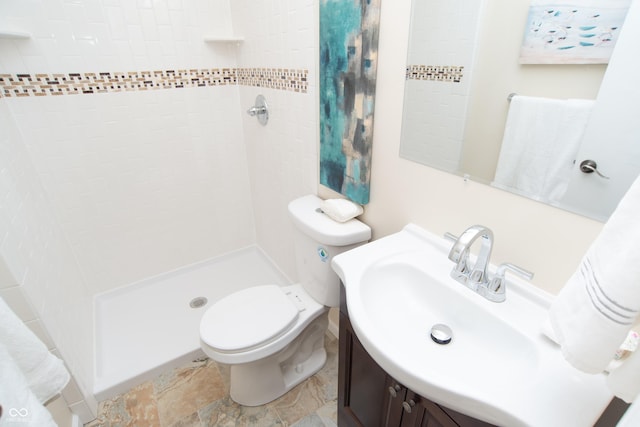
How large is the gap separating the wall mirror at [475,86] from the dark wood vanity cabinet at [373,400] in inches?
20.9

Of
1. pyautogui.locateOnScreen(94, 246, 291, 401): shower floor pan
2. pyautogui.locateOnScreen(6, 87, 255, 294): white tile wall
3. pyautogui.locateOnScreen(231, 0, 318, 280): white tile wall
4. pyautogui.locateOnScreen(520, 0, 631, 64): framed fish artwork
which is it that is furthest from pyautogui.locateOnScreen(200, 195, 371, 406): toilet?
pyautogui.locateOnScreen(6, 87, 255, 294): white tile wall

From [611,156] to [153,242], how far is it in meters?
2.24

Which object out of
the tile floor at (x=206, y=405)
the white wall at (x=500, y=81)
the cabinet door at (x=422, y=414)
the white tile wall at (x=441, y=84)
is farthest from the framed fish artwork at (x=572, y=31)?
the tile floor at (x=206, y=405)

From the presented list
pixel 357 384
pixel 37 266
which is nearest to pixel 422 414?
pixel 357 384

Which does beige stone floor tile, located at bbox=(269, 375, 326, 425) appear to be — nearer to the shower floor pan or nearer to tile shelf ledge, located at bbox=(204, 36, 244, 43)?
the shower floor pan

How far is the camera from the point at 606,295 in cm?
43

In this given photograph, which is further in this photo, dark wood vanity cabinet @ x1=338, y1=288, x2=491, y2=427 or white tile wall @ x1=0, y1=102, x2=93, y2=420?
white tile wall @ x1=0, y1=102, x2=93, y2=420

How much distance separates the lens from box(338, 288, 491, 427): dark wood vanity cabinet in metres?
0.72

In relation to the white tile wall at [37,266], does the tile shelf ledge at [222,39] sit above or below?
above

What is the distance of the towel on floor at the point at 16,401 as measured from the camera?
0.56 m

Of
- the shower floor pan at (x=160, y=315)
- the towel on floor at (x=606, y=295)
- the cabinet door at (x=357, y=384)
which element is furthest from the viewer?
the shower floor pan at (x=160, y=315)

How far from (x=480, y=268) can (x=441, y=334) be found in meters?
0.20

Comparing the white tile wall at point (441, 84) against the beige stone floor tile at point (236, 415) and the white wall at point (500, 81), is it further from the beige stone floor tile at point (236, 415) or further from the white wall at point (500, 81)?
the beige stone floor tile at point (236, 415)

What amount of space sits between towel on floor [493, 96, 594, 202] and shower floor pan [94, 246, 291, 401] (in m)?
1.61
